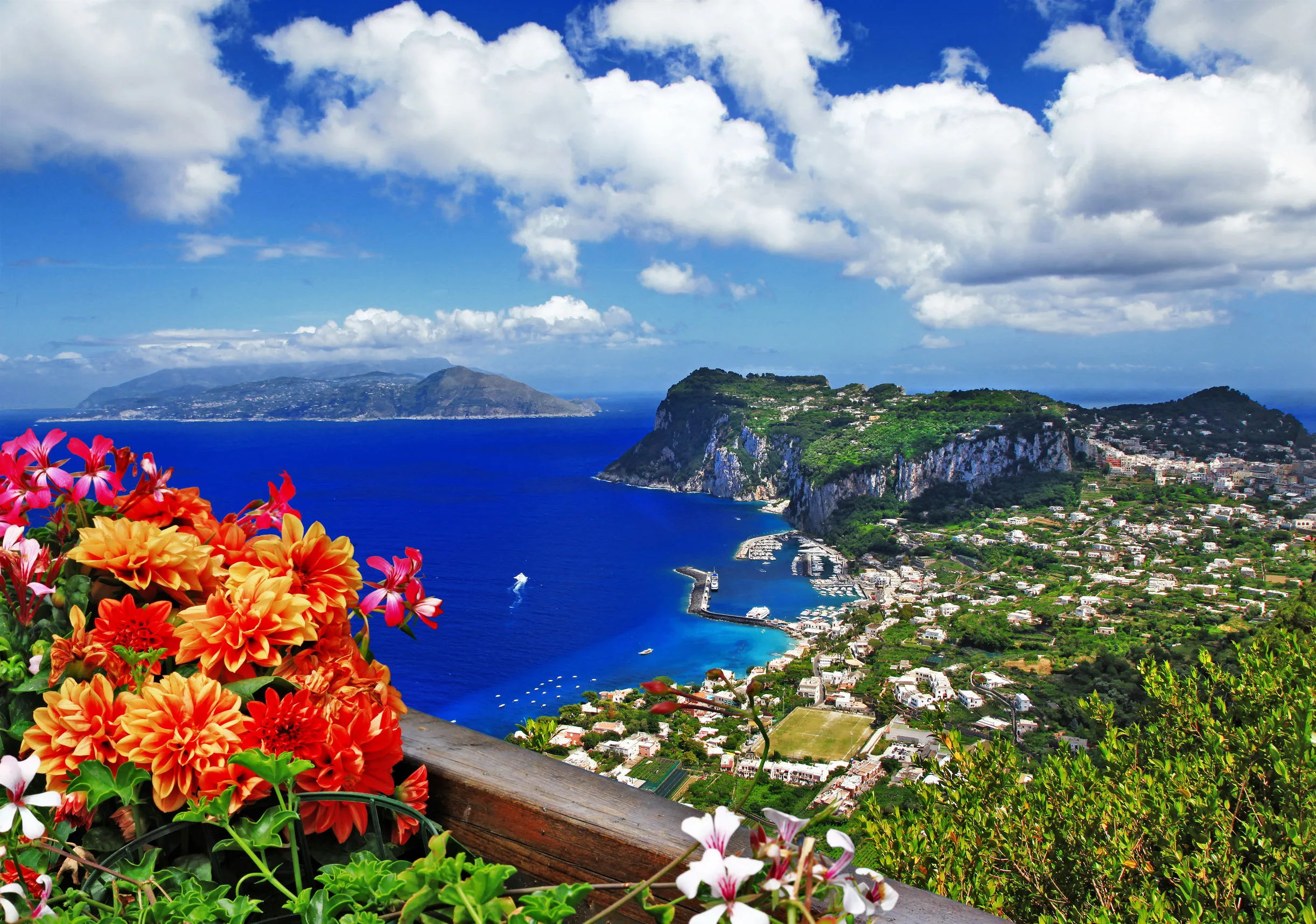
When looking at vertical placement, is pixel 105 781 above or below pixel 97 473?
below

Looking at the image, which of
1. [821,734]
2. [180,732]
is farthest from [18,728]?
[821,734]

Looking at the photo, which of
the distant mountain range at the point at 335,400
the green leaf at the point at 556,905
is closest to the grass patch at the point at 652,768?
the green leaf at the point at 556,905

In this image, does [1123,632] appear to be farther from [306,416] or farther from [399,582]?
[306,416]

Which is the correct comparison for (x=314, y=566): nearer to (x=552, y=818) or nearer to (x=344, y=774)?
(x=344, y=774)

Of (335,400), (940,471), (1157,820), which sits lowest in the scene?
(940,471)

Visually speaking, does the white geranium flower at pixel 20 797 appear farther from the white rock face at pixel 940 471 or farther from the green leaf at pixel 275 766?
the white rock face at pixel 940 471

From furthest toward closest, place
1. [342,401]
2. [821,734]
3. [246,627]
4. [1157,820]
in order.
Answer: [342,401] → [821,734] → [1157,820] → [246,627]

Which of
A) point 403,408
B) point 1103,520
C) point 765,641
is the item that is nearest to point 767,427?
point 1103,520
